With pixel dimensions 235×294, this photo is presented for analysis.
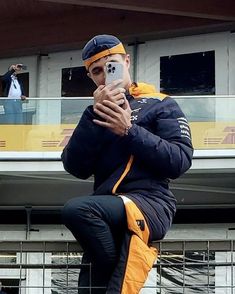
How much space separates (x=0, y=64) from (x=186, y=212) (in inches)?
316

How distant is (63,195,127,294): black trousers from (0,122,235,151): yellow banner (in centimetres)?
1143

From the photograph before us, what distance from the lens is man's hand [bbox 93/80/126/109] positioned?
2.66 meters

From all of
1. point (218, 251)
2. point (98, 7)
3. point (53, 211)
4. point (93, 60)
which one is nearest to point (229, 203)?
point (53, 211)

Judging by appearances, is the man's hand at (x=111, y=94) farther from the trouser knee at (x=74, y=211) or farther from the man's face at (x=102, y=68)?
the trouser knee at (x=74, y=211)

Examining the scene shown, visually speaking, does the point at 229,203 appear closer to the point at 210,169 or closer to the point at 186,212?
the point at 186,212

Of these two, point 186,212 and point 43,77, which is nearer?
point 186,212

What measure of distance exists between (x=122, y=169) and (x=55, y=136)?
12236 millimetres

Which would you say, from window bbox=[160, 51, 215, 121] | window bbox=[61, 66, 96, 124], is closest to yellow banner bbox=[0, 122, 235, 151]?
window bbox=[61, 66, 96, 124]

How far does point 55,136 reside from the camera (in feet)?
49.2

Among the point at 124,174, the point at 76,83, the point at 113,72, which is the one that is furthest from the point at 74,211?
the point at 76,83

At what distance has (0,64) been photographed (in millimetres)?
22484

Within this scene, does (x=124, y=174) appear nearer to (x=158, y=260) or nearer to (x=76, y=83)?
(x=158, y=260)

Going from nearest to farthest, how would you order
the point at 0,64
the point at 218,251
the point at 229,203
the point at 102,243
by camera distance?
the point at 102,243
the point at 218,251
the point at 229,203
the point at 0,64

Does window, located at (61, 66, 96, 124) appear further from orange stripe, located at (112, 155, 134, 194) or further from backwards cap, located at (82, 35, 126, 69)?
orange stripe, located at (112, 155, 134, 194)
